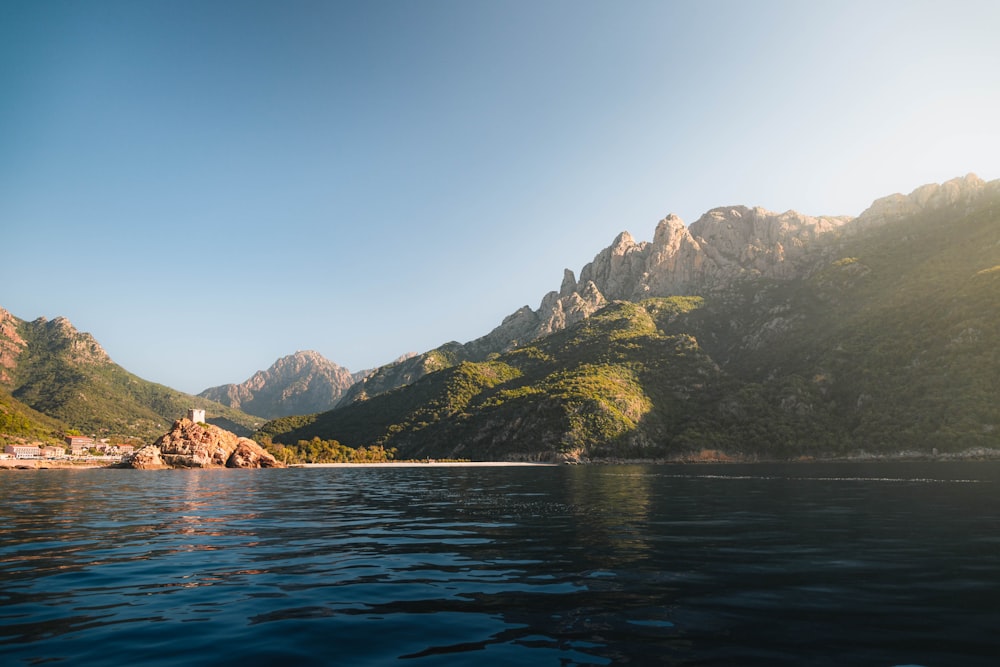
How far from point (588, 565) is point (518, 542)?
5.45 m

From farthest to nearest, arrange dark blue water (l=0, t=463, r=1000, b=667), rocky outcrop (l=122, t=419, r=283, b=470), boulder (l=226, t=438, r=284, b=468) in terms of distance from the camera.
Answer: boulder (l=226, t=438, r=284, b=468) < rocky outcrop (l=122, t=419, r=283, b=470) < dark blue water (l=0, t=463, r=1000, b=667)

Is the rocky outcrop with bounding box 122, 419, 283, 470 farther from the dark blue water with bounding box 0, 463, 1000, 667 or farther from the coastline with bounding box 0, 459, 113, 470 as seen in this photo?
the dark blue water with bounding box 0, 463, 1000, 667

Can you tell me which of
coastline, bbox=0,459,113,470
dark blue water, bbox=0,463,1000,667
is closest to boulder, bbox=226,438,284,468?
coastline, bbox=0,459,113,470

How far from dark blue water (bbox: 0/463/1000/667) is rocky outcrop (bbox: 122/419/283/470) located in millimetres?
130452

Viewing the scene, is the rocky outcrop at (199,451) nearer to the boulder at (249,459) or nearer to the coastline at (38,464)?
the boulder at (249,459)

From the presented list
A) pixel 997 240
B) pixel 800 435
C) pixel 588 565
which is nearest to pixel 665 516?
pixel 588 565

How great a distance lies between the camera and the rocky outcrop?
141500 mm

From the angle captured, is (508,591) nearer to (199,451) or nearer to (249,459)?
(249,459)

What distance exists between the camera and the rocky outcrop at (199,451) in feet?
464

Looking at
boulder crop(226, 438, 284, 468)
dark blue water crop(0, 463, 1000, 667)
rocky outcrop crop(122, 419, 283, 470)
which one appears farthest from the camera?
boulder crop(226, 438, 284, 468)

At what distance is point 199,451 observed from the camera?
14462 cm

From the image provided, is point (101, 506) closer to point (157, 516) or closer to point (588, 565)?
point (157, 516)

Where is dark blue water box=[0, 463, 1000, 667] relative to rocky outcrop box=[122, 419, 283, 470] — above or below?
above

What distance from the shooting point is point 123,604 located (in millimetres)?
12445
